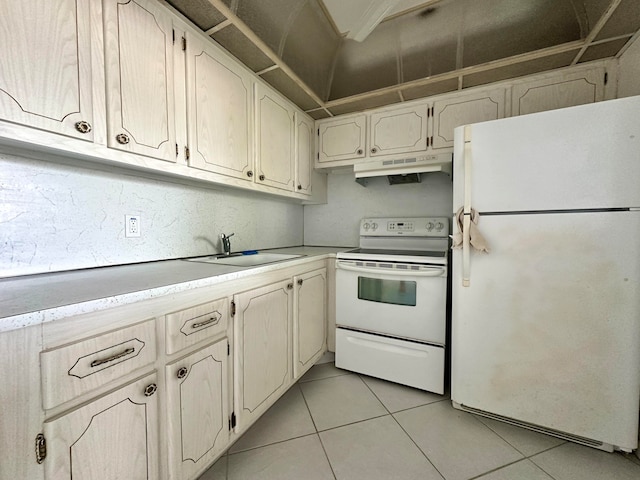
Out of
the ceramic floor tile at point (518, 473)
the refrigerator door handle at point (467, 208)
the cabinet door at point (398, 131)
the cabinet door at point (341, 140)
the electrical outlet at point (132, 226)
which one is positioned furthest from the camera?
the cabinet door at point (341, 140)

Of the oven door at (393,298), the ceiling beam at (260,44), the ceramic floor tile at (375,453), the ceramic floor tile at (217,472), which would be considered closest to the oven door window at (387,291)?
the oven door at (393,298)

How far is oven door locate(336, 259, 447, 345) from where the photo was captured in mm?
1660

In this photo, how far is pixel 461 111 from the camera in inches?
75.2

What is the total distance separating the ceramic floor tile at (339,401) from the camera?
1509 millimetres

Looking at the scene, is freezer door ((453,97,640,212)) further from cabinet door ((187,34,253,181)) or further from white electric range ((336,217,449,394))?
cabinet door ((187,34,253,181))

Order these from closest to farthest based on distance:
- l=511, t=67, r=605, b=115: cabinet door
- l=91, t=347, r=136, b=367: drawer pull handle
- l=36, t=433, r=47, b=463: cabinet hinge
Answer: l=36, t=433, r=47, b=463: cabinet hinge → l=91, t=347, r=136, b=367: drawer pull handle → l=511, t=67, r=605, b=115: cabinet door

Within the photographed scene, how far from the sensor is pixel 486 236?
1.41 meters

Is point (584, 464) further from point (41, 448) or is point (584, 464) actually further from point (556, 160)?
point (41, 448)


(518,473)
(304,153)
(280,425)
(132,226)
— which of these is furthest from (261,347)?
(304,153)

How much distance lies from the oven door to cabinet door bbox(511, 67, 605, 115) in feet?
4.26

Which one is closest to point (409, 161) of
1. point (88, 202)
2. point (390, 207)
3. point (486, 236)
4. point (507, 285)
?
point (390, 207)

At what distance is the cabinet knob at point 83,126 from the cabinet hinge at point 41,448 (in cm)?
94

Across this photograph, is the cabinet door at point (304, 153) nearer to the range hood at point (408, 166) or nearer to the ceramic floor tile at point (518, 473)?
the range hood at point (408, 166)

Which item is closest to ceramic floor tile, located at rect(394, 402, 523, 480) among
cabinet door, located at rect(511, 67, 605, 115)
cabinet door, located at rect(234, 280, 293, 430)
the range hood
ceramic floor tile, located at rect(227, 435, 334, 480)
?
ceramic floor tile, located at rect(227, 435, 334, 480)
